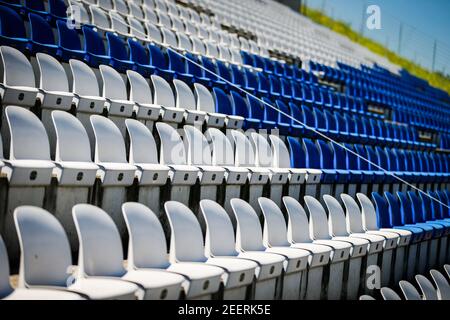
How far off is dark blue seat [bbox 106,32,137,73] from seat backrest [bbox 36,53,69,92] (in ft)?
1.64

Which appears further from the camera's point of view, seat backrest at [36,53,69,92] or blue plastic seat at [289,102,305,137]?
blue plastic seat at [289,102,305,137]

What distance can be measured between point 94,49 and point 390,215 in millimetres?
1558

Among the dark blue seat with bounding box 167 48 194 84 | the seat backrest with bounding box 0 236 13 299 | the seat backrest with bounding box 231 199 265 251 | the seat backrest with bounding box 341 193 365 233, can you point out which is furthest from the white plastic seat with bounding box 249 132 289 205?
the seat backrest with bounding box 0 236 13 299

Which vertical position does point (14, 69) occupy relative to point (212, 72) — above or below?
below

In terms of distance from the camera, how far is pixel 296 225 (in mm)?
1675

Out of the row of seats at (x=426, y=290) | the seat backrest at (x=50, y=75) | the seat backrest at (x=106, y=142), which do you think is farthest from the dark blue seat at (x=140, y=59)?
the row of seats at (x=426, y=290)

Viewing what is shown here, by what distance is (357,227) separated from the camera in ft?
6.57

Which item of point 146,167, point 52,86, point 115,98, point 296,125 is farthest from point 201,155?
point 296,125

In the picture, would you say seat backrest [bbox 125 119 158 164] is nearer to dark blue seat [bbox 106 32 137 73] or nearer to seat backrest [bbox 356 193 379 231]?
dark blue seat [bbox 106 32 137 73]

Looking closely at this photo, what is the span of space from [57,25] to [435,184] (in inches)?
101

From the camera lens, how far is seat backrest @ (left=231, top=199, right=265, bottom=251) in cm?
147

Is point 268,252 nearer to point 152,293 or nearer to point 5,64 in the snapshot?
point 152,293

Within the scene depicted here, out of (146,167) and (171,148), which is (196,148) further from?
(146,167)
